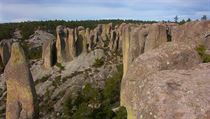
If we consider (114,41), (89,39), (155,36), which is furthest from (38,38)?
(155,36)

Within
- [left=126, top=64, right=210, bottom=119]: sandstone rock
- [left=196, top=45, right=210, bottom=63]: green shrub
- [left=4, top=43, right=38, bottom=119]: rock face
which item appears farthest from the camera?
[left=4, top=43, right=38, bottom=119]: rock face

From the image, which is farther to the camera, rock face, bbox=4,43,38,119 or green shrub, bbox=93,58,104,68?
green shrub, bbox=93,58,104,68

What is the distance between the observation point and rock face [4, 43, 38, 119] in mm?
18984

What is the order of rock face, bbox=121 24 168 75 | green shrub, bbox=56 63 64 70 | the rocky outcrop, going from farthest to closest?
1. the rocky outcrop
2. green shrub, bbox=56 63 64 70
3. rock face, bbox=121 24 168 75

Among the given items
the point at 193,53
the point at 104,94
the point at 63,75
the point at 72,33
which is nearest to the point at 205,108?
the point at 193,53

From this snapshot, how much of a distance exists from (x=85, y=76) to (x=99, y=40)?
20.9 m

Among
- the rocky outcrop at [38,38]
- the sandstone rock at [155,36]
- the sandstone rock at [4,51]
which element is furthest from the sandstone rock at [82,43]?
the rocky outcrop at [38,38]

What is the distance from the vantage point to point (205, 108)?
25.9 feet

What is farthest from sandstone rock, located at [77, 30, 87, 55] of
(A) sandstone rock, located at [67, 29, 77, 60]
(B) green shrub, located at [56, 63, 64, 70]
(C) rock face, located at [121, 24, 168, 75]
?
(C) rock face, located at [121, 24, 168, 75]

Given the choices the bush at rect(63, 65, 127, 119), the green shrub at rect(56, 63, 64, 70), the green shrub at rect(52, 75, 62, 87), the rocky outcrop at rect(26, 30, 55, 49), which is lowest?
the rocky outcrop at rect(26, 30, 55, 49)

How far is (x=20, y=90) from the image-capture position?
62.3 feet

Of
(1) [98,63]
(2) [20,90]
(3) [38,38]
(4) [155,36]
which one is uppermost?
(2) [20,90]

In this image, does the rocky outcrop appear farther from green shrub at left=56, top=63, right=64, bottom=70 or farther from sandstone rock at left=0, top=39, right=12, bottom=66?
green shrub at left=56, top=63, right=64, bottom=70

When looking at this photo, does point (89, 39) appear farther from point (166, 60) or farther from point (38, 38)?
point (166, 60)
